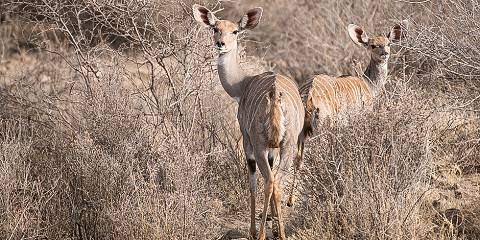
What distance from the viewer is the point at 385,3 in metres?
9.86

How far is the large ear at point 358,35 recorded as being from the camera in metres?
7.85

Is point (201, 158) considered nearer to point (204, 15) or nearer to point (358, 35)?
point (204, 15)

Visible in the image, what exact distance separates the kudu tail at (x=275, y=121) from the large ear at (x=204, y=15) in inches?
50.2

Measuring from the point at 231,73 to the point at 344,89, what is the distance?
93 centimetres

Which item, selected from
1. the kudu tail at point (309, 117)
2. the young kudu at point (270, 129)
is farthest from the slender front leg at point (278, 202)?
the kudu tail at point (309, 117)

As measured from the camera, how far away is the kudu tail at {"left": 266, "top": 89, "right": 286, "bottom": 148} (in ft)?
19.3

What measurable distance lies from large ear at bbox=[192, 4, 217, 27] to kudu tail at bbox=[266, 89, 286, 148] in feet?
4.18

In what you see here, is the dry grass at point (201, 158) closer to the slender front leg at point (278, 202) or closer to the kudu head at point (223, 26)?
the slender front leg at point (278, 202)

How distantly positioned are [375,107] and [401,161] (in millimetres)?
380

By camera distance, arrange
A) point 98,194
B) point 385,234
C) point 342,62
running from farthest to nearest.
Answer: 1. point 342,62
2. point 98,194
3. point 385,234

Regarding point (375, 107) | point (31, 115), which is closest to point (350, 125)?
point (375, 107)

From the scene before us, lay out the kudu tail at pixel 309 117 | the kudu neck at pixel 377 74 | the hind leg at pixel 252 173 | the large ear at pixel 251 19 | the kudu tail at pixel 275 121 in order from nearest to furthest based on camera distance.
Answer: the kudu tail at pixel 275 121
the hind leg at pixel 252 173
the kudu tail at pixel 309 117
the large ear at pixel 251 19
the kudu neck at pixel 377 74

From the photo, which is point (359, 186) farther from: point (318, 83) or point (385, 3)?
point (385, 3)

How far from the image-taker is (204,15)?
701 centimetres
